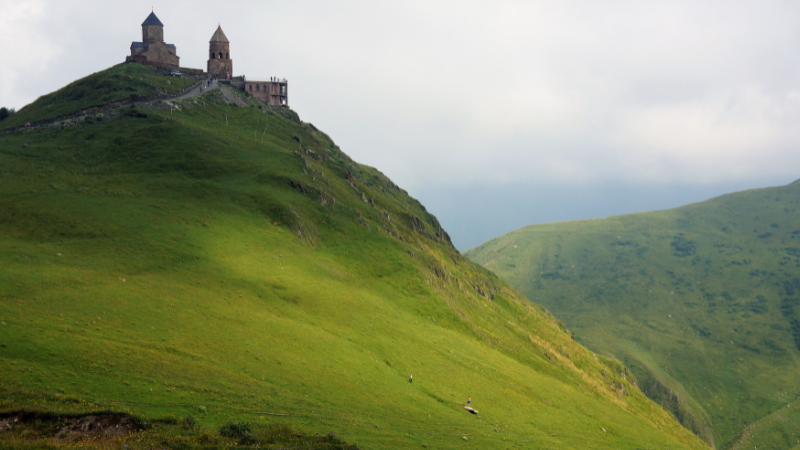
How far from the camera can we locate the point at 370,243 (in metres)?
118

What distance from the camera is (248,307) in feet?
238

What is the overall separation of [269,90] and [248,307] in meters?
125

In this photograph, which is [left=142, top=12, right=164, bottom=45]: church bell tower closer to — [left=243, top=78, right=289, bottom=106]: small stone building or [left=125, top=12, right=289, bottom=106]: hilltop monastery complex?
[left=125, top=12, right=289, bottom=106]: hilltop monastery complex

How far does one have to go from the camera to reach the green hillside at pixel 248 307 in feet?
162

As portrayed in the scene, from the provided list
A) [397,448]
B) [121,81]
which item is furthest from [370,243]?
[121,81]

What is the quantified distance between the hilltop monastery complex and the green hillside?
25.9 metres

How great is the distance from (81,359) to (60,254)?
98.2 feet

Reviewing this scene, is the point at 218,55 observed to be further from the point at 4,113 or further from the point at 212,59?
the point at 4,113

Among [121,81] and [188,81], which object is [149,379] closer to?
[121,81]

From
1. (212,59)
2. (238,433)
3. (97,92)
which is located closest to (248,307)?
(238,433)

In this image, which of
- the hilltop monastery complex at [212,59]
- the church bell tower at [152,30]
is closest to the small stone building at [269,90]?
the hilltop monastery complex at [212,59]

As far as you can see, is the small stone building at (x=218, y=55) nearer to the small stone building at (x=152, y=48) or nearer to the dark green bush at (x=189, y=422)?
the small stone building at (x=152, y=48)

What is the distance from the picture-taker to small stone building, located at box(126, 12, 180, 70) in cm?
17012

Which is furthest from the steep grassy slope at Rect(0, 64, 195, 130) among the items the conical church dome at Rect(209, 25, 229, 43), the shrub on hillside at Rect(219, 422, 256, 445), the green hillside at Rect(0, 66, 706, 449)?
the shrub on hillside at Rect(219, 422, 256, 445)
